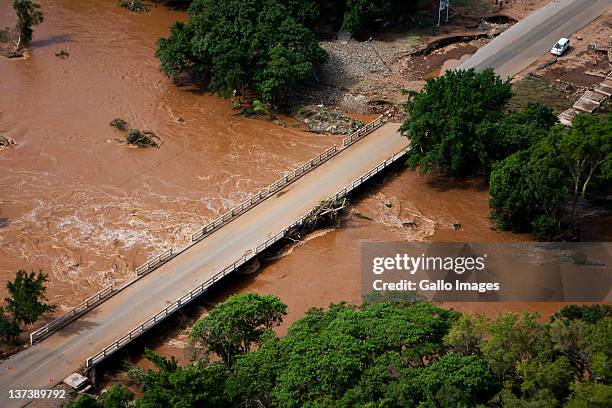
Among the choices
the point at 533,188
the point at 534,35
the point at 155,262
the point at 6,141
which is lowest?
the point at 155,262

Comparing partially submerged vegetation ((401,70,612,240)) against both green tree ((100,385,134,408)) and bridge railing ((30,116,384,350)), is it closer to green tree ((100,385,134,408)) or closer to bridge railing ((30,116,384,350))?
bridge railing ((30,116,384,350))

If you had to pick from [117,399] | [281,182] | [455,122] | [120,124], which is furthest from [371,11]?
[117,399]

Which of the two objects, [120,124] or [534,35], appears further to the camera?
[534,35]

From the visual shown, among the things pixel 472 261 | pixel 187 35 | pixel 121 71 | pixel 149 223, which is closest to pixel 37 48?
pixel 121 71

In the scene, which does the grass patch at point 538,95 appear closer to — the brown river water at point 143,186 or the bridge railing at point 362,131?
the bridge railing at point 362,131

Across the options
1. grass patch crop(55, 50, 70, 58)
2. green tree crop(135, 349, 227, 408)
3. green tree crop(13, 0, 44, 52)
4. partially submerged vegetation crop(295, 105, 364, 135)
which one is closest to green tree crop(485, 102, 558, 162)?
partially submerged vegetation crop(295, 105, 364, 135)

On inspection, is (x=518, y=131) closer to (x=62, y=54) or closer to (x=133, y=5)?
(x=62, y=54)
